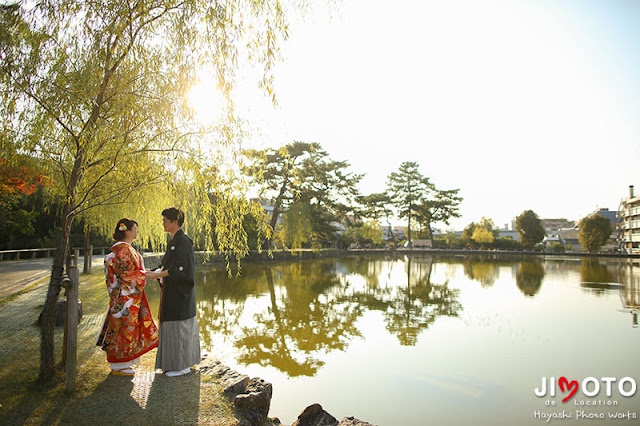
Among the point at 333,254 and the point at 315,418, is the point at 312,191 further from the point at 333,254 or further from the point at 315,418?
the point at 315,418

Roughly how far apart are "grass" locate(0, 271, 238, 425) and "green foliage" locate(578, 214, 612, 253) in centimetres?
4858

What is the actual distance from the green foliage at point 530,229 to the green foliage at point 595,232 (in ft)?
16.6

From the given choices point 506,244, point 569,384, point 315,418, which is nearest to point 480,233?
point 506,244

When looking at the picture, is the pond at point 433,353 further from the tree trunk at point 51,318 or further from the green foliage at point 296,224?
the green foliage at point 296,224

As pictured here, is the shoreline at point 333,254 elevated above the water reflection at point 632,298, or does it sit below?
above

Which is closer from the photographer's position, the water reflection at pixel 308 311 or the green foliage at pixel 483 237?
the water reflection at pixel 308 311

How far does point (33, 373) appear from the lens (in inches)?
139

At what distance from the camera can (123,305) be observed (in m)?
3.49

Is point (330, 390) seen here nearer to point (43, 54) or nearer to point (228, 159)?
point (228, 159)

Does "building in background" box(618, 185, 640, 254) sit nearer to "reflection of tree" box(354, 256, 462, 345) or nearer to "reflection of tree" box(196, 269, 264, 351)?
"reflection of tree" box(354, 256, 462, 345)

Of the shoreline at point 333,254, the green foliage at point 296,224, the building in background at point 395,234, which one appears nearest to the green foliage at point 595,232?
the shoreline at point 333,254

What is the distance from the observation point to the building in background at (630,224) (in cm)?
4259

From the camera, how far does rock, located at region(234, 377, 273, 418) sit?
320 centimetres

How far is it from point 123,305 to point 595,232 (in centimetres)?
4912
